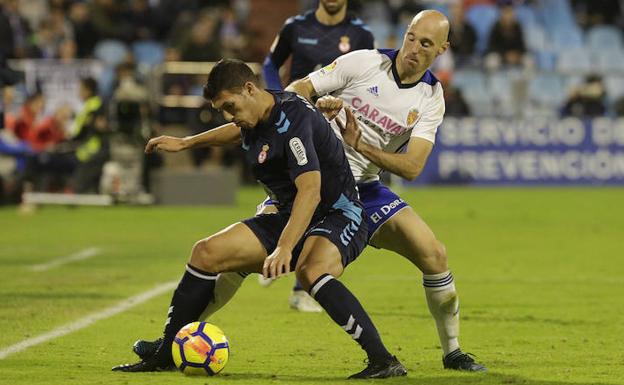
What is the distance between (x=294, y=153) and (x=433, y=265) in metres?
1.20

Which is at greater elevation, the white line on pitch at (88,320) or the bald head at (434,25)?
the bald head at (434,25)

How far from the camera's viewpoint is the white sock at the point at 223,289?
6918 mm

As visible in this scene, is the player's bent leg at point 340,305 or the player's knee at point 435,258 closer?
the player's bent leg at point 340,305

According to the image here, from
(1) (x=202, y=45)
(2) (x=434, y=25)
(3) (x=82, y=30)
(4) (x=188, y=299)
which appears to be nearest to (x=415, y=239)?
(2) (x=434, y=25)

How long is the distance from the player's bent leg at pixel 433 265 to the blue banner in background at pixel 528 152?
15.8m

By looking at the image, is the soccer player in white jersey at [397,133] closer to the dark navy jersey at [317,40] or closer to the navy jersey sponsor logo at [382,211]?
the navy jersey sponsor logo at [382,211]

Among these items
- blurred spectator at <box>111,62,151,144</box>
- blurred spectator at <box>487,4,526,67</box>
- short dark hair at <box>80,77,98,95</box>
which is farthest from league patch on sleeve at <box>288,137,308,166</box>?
blurred spectator at <box>487,4,526,67</box>

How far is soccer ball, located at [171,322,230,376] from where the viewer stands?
258 inches

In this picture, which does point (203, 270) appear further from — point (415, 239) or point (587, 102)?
point (587, 102)

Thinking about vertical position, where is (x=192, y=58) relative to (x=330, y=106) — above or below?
below

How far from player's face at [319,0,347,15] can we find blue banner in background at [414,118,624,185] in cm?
1294

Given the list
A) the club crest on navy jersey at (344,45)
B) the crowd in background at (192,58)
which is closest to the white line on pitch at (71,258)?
the club crest on navy jersey at (344,45)

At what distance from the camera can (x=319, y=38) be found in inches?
396

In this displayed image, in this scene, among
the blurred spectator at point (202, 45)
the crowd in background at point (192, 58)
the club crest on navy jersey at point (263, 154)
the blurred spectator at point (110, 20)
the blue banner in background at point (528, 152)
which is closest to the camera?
the club crest on navy jersey at point (263, 154)
